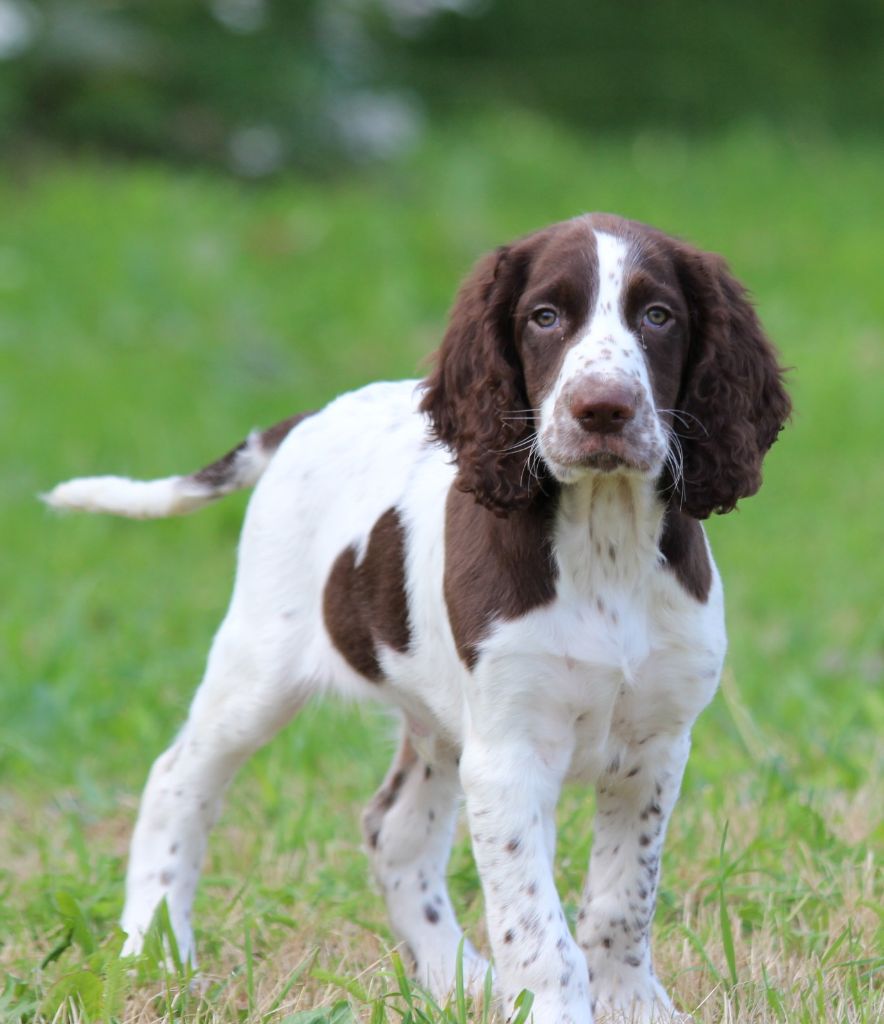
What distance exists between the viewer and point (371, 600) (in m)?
3.84

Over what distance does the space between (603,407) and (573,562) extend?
0.39m

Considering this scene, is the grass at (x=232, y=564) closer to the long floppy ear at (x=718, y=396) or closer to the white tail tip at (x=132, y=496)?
the white tail tip at (x=132, y=496)

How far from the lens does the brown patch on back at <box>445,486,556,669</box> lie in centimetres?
331

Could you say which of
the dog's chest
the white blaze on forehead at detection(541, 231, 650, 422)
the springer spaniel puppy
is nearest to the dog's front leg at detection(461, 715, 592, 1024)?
the springer spaniel puppy

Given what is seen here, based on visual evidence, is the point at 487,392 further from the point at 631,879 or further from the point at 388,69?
the point at 388,69

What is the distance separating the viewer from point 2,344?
10.9m

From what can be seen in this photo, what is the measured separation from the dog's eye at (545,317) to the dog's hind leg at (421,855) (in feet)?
3.48

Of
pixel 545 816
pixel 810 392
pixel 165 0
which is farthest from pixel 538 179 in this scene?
pixel 545 816

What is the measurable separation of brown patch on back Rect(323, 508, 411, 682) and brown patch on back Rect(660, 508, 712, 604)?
0.62m

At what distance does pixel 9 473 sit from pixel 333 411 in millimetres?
5038

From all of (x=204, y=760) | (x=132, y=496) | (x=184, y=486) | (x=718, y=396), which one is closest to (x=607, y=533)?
(x=718, y=396)

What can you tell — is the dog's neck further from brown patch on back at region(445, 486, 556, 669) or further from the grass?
the grass

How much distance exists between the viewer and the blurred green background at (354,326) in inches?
175

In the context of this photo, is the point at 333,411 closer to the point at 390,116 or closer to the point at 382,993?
the point at 382,993
